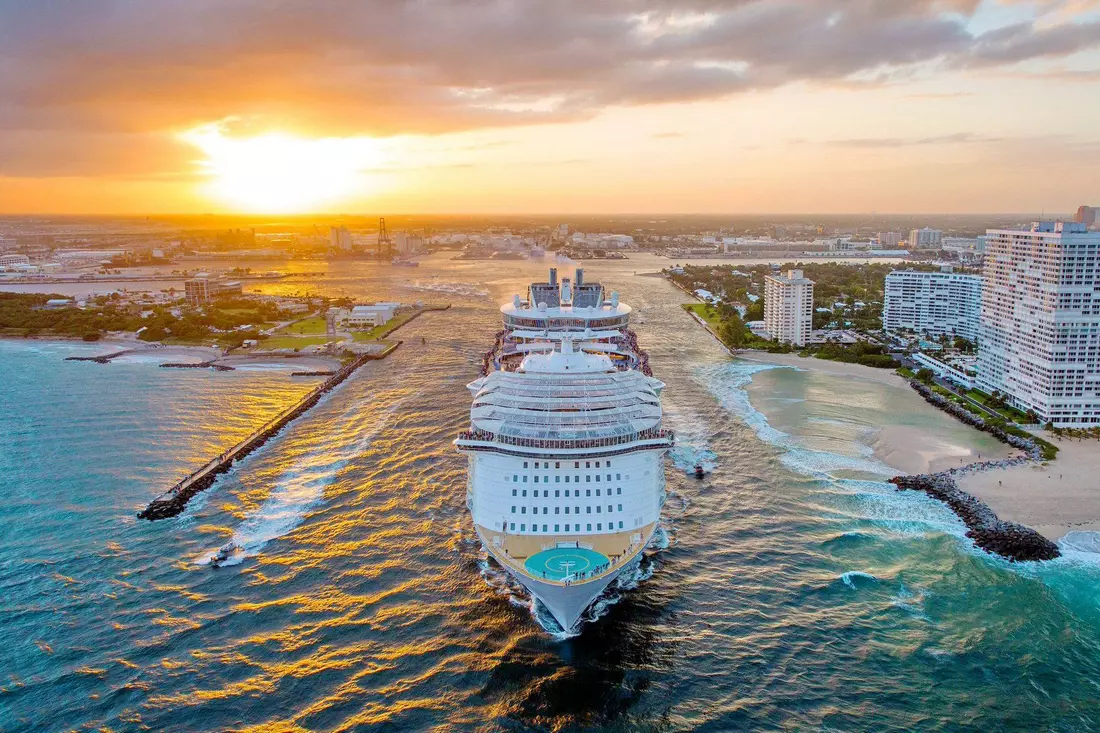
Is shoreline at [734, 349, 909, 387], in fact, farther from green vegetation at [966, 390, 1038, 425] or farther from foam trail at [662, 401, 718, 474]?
foam trail at [662, 401, 718, 474]

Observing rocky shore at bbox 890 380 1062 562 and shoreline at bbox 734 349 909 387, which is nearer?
rocky shore at bbox 890 380 1062 562

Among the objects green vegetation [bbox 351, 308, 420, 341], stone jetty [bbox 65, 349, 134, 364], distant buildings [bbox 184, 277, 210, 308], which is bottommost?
stone jetty [bbox 65, 349, 134, 364]

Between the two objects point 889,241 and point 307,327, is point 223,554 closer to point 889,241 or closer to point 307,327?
point 307,327

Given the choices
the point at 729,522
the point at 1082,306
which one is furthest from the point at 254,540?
the point at 1082,306

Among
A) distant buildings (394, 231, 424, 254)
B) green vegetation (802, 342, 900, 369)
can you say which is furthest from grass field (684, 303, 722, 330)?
distant buildings (394, 231, 424, 254)

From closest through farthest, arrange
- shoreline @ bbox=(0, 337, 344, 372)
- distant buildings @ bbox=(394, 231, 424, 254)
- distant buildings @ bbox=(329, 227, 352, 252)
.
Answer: shoreline @ bbox=(0, 337, 344, 372), distant buildings @ bbox=(394, 231, 424, 254), distant buildings @ bbox=(329, 227, 352, 252)

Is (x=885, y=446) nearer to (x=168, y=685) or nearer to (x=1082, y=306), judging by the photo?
(x=1082, y=306)

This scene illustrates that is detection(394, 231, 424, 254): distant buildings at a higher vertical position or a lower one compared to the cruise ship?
higher
